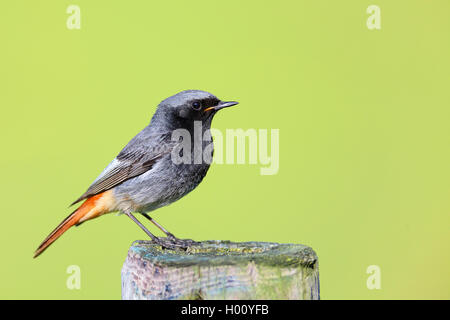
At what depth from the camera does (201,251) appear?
14.1 ft

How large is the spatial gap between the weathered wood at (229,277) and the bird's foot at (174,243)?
2.65ft

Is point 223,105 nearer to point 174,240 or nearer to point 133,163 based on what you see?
point 133,163

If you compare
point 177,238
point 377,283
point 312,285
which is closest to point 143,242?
point 177,238

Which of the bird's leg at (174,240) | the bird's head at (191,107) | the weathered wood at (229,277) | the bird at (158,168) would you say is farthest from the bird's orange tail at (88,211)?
the weathered wood at (229,277)

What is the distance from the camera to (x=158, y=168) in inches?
194

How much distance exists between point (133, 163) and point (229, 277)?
2181mm

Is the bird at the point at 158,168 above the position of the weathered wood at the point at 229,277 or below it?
above

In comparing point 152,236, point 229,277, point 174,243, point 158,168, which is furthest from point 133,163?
point 229,277

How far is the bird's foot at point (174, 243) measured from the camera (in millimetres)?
4317

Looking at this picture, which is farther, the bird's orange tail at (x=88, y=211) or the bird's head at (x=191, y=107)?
the bird's head at (x=191, y=107)

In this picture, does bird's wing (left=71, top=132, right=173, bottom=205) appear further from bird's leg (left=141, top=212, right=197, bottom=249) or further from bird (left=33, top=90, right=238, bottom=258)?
bird's leg (left=141, top=212, right=197, bottom=249)

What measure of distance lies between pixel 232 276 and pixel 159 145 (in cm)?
214

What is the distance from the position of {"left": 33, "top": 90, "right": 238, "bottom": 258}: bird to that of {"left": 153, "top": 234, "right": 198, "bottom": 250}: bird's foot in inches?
1.0

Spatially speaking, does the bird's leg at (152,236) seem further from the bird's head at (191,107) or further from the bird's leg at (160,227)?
the bird's head at (191,107)
